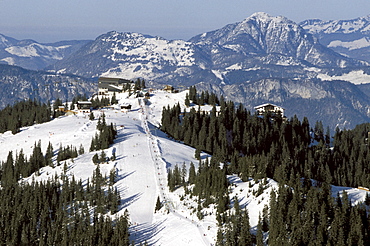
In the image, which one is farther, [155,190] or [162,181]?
[162,181]

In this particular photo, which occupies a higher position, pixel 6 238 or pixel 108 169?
pixel 108 169

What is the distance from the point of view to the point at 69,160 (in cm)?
18038

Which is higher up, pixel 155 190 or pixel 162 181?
pixel 162 181

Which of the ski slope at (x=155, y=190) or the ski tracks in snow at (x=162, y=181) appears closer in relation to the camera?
the ski tracks in snow at (x=162, y=181)

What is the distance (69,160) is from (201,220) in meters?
63.9

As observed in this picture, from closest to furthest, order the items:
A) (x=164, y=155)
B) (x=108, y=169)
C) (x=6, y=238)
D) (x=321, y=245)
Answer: (x=321, y=245), (x=6, y=238), (x=108, y=169), (x=164, y=155)

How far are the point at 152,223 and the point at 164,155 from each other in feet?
144

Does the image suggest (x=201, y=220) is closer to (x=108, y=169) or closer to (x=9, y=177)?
(x=108, y=169)

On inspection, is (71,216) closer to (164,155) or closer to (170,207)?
(170,207)

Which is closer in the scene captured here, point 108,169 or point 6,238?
point 6,238

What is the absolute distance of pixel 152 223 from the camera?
449 feet

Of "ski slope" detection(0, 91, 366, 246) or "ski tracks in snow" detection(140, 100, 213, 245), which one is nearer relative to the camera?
"ski tracks in snow" detection(140, 100, 213, 245)

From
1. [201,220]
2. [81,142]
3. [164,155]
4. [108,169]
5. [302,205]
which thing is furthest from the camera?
[81,142]

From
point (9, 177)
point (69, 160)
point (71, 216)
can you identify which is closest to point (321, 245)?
point (71, 216)
